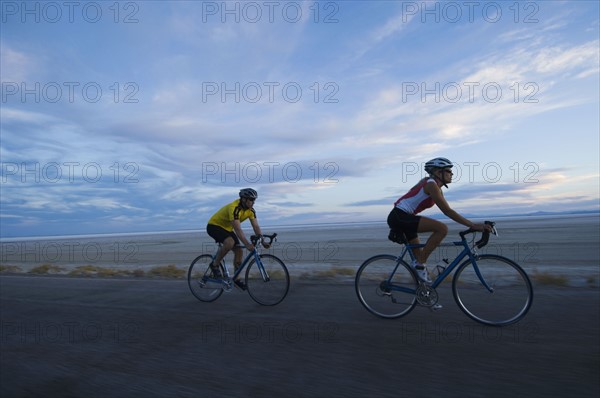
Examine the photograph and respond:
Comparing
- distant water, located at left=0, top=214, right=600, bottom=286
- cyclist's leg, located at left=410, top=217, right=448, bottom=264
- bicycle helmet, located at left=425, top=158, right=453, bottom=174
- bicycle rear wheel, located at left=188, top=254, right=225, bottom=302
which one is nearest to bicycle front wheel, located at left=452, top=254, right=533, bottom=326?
cyclist's leg, located at left=410, top=217, right=448, bottom=264

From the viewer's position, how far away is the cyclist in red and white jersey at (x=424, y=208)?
461cm

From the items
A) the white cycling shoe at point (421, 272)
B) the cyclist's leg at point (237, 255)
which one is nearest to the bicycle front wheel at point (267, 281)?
the cyclist's leg at point (237, 255)

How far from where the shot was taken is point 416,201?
4.81m

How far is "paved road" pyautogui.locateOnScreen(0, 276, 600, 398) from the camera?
2963 millimetres

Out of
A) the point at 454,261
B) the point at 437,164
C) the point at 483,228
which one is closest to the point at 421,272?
the point at 454,261

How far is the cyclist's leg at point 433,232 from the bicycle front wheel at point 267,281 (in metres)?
2.18

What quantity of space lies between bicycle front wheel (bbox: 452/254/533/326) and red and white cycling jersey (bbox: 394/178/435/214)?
849mm

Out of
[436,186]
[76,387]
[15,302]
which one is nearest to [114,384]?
[76,387]

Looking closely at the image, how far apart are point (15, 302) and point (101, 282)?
6.94ft

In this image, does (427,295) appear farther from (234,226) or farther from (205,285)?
(205,285)

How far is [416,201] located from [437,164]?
53cm

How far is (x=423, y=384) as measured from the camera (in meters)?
2.93

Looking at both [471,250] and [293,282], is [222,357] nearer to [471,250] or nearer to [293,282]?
[471,250]

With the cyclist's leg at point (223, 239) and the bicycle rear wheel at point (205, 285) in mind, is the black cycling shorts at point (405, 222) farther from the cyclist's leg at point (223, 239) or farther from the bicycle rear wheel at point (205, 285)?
the bicycle rear wheel at point (205, 285)
